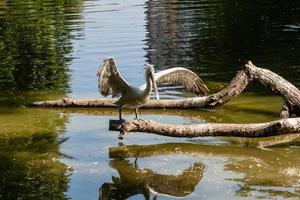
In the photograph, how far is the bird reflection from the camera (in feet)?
29.3

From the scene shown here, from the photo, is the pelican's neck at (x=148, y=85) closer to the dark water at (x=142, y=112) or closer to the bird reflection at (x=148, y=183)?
the dark water at (x=142, y=112)

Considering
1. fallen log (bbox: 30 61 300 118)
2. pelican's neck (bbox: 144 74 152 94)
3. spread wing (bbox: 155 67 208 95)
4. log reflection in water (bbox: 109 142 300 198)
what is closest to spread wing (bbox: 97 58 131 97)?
pelican's neck (bbox: 144 74 152 94)

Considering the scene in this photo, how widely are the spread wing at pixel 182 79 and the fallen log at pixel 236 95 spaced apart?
2.18 ft

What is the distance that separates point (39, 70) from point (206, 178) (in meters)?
10.8

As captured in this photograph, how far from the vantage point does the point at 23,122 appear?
13.1m

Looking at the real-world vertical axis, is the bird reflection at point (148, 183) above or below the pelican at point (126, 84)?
below

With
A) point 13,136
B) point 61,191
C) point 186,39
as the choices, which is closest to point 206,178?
point 61,191

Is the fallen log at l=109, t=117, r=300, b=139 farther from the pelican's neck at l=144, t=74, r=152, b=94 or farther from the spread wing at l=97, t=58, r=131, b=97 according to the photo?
the spread wing at l=97, t=58, r=131, b=97

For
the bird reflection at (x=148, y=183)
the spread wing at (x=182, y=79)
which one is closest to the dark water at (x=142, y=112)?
the bird reflection at (x=148, y=183)

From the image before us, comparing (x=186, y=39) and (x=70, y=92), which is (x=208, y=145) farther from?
(x=186, y=39)

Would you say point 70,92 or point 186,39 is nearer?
point 70,92

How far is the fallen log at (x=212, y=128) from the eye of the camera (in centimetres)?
1016

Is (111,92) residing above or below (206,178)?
above

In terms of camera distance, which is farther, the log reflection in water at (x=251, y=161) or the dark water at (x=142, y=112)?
the dark water at (x=142, y=112)
